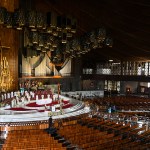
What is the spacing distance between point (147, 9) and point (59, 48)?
9.12 m

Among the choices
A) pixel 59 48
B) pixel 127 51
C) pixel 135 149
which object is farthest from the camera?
pixel 127 51

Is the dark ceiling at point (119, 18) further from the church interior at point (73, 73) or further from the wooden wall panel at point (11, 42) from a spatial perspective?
the wooden wall panel at point (11, 42)

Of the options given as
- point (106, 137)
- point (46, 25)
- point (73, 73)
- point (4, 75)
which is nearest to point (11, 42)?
point (4, 75)

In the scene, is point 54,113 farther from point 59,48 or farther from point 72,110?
point 59,48

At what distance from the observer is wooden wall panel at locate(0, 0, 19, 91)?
66.3 ft

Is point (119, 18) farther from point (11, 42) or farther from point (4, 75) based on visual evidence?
point (4, 75)

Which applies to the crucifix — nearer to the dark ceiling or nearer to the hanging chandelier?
the hanging chandelier

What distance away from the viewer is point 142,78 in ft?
90.2

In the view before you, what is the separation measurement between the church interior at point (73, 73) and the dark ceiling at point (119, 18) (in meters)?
0.05

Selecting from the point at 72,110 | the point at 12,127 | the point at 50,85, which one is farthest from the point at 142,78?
the point at 12,127

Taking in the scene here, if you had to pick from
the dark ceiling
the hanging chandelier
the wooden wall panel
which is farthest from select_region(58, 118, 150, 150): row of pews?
the wooden wall panel

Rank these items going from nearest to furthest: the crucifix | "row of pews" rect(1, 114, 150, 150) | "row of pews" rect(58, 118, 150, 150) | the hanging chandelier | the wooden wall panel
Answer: "row of pews" rect(1, 114, 150, 150) < "row of pews" rect(58, 118, 150, 150) < the hanging chandelier < the crucifix < the wooden wall panel

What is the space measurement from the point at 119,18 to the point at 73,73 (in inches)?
521

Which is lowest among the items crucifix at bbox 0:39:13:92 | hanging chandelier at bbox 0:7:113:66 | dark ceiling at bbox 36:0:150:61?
crucifix at bbox 0:39:13:92
